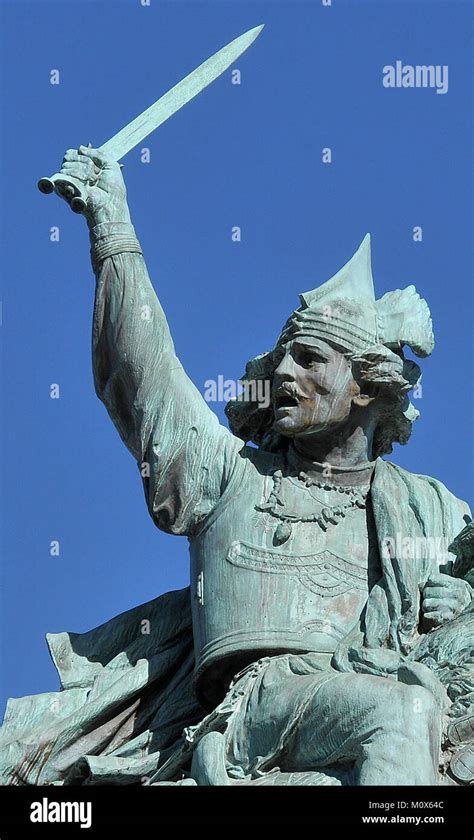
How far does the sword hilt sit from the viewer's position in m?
17.4

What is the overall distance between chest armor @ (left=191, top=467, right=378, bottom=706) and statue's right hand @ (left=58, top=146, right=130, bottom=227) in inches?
74.1

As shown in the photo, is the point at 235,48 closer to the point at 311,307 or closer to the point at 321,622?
the point at 311,307

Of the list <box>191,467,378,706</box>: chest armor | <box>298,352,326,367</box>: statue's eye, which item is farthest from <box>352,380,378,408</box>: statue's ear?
<box>191,467,378,706</box>: chest armor

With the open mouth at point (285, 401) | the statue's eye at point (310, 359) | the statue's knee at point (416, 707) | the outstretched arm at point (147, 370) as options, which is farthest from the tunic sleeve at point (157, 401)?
the statue's knee at point (416, 707)

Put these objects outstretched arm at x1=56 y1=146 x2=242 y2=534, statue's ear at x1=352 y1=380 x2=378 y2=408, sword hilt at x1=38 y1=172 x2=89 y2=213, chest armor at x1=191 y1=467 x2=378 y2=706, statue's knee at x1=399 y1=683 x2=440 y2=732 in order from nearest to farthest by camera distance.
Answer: statue's knee at x1=399 y1=683 x2=440 y2=732
chest armor at x1=191 y1=467 x2=378 y2=706
sword hilt at x1=38 y1=172 x2=89 y2=213
outstretched arm at x1=56 y1=146 x2=242 y2=534
statue's ear at x1=352 y1=380 x2=378 y2=408

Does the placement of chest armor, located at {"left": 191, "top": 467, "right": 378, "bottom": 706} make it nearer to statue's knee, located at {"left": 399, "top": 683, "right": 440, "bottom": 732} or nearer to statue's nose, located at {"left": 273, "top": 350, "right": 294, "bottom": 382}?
statue's nose, located at {"left": 273, "top": 350, "right": 294, "bottom": 382}

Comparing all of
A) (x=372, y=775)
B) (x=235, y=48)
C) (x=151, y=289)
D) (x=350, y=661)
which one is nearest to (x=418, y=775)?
(x=372, y=775)

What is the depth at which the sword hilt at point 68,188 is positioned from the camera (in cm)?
1744

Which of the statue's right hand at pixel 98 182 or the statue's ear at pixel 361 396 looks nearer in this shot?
the statue's right hand at pixel 98 182

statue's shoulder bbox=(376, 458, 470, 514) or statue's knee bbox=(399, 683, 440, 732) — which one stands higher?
statue's shoulder bbox=(376, 458, 470, 514)

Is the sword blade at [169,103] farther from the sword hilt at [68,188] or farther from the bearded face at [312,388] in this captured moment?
the bearded face at [312,388]

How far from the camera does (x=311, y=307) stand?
701 inches

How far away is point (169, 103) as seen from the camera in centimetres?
1783

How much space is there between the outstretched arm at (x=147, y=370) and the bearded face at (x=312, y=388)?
0.48 metres
